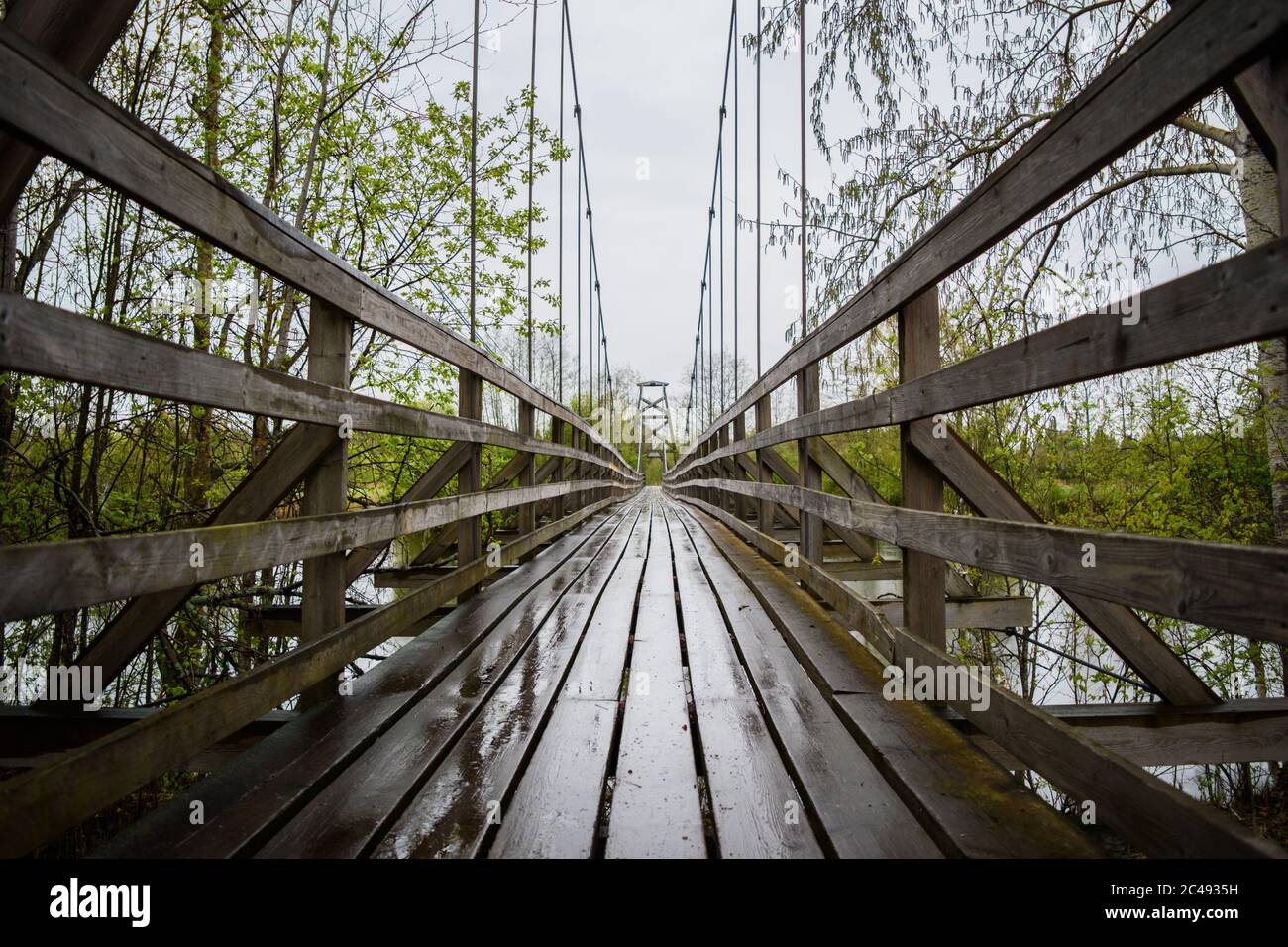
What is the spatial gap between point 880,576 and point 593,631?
2357mm

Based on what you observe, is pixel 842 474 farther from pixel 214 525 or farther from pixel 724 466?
pixel 724 466

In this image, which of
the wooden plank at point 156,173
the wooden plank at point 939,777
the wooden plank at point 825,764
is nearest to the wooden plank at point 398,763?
the wooden plank at point 825,764

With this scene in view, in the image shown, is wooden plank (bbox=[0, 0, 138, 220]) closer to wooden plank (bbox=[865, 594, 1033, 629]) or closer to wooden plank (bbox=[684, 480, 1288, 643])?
wooden plank (bbox=[684, 480, 1288, 643])

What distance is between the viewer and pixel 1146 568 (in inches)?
31.9

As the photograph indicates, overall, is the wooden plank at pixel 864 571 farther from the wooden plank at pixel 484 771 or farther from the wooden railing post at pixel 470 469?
the wooden plank at pixel 484 771

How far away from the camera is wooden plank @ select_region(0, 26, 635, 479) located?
0.76 m

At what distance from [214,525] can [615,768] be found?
0.88 metres

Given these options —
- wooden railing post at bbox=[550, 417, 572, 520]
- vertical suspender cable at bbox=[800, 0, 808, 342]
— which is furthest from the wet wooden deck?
wooden railing post at bbox=[550, 417, 572, 520]

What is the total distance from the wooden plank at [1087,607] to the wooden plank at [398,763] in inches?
42.0

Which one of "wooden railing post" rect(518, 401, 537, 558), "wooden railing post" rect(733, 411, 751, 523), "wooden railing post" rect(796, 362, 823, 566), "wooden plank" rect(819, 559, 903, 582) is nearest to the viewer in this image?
"wooden railing post" rect(796, 362, 823, 566)

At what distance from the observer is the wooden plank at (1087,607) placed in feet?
4.58

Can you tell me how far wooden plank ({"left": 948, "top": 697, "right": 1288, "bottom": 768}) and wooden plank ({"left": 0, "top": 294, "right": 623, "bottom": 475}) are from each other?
175cm

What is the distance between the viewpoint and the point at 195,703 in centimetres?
106
